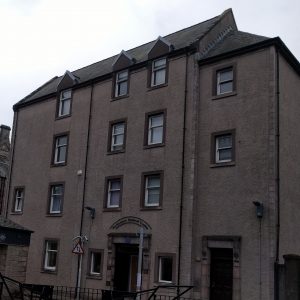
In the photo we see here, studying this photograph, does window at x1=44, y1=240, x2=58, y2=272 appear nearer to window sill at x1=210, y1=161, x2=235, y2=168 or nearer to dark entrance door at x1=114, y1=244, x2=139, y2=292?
dark entrance door at x1=114, y1=244, x2=139, y2=292

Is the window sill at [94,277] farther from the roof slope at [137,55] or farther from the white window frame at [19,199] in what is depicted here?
the roof slope at [137,55]

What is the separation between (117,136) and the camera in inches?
1041

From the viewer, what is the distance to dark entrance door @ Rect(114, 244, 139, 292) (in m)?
24.5

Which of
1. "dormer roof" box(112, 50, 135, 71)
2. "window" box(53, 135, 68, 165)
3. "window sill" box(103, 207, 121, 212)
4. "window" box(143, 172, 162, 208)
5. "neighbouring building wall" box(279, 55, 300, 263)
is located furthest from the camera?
"window" box(53, 135, 68, 165)

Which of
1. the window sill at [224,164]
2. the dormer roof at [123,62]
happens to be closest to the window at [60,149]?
the dormer roof at [123,62]

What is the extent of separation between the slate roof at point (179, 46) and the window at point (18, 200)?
6.00m

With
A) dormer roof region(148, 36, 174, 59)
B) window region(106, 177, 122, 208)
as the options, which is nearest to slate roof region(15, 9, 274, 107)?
dormer roof region(148, 36, 174, 59)

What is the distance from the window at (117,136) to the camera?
26062mm

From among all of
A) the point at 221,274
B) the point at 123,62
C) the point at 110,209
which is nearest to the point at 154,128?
the point at 110,209

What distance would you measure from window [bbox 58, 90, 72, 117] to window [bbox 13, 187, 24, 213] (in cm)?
557

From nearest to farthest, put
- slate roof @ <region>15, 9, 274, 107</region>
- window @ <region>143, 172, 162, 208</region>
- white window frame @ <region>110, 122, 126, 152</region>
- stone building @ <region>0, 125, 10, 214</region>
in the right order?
window @ <region>143, 172, 162, 208</region> → slate roof @ <region>15, 9, 274, 107</region> → white window frame @ <region>110, 122, 126, 152</region> → stone building @ <region>0, 125, 10, 214</region>

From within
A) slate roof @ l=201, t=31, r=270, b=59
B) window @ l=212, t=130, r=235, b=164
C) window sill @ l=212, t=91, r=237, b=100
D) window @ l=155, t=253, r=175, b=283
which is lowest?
window @ l=155, t=253, r=175, b=283

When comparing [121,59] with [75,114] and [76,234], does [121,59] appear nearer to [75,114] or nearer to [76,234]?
[75,114]

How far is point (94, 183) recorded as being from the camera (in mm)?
26625
